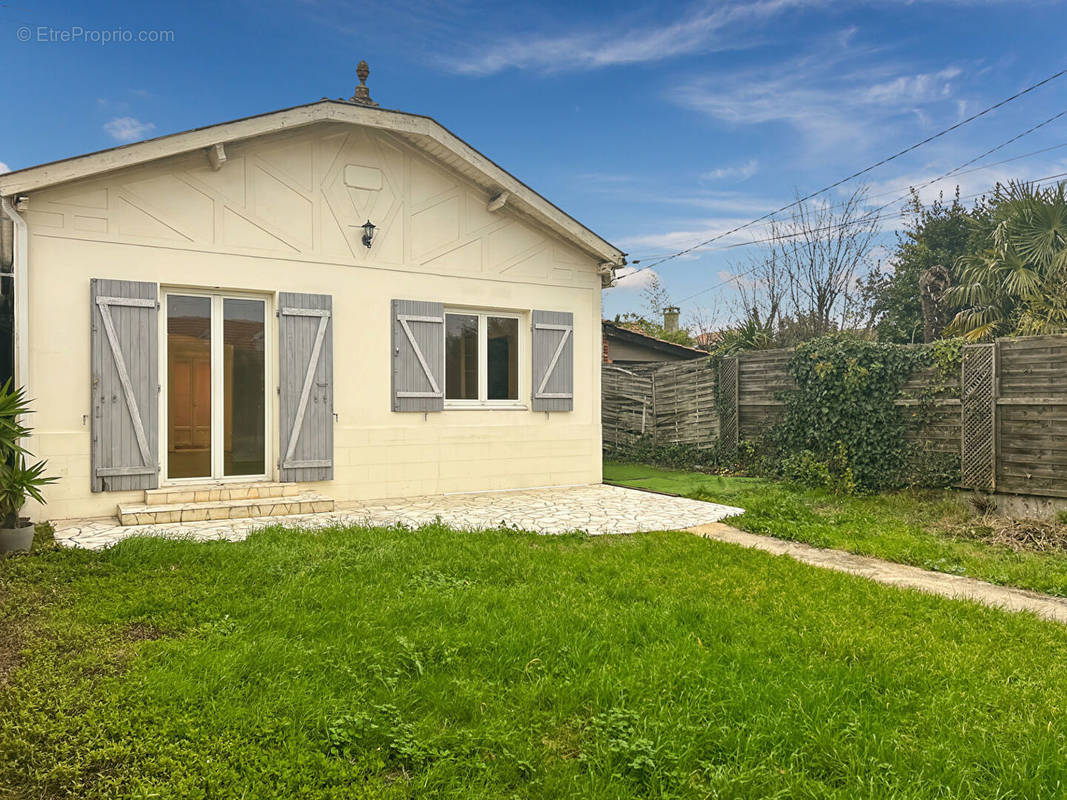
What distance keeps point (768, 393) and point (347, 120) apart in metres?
7.20

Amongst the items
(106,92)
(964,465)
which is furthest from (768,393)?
(106,92)

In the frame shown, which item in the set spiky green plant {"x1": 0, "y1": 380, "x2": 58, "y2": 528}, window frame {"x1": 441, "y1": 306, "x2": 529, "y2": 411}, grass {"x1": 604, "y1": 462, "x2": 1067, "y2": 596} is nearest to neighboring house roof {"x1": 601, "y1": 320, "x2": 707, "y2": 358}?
grass {"x1": 604, "y1": 462, "x2": 1067, "y2": 596}

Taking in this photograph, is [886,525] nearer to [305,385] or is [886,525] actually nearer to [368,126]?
[305,385]

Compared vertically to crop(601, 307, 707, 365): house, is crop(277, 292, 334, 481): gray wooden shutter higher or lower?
lower

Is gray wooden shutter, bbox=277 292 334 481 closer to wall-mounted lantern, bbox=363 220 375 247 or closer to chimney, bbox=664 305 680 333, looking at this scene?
wall-mounted lantern, bbox=363 220 375 247

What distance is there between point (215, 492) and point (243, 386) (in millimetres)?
1236

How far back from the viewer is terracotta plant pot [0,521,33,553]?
5.24m

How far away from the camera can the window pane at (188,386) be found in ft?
24.4

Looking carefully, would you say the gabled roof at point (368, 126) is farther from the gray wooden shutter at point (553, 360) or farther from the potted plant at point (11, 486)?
the potted plant at point (11, 486)

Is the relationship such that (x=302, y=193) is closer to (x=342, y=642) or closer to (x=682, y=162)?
(x=342, y=642)

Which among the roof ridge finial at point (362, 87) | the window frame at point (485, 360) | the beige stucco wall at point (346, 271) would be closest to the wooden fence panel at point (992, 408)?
the beige stucco wall at point (346, 271)

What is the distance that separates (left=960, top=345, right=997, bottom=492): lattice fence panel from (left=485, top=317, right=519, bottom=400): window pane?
5.58m

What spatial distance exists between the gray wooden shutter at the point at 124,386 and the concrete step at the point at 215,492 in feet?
0.55

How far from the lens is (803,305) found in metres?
17.5
